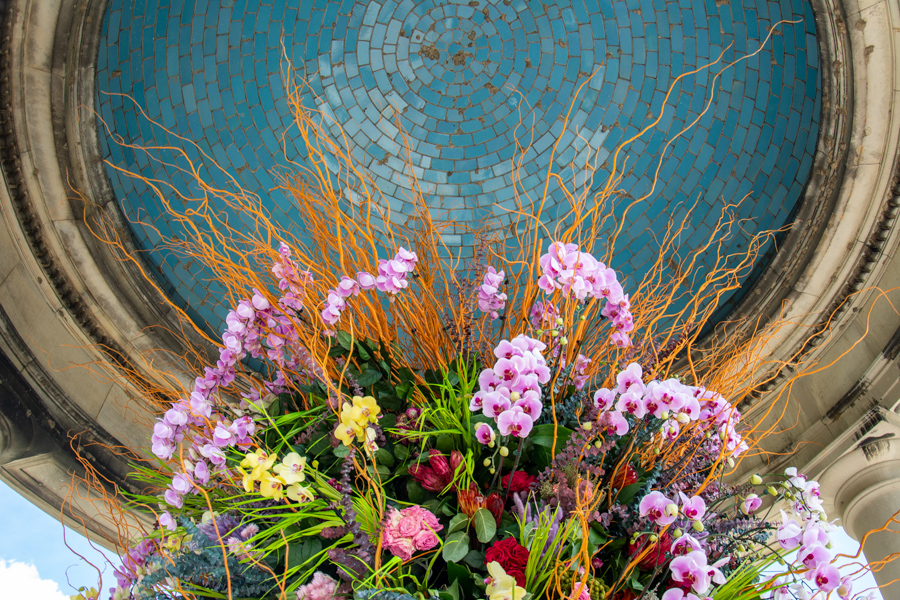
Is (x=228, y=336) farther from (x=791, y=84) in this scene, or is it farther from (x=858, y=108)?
(x=791, y=84)

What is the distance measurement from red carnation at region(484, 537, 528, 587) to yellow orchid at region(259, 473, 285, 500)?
51 centimetres

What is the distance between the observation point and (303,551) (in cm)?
139

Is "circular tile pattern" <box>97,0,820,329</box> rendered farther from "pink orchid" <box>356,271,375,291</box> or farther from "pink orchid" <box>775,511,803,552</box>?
"pink orchid" <box>775,511,803,552</box>

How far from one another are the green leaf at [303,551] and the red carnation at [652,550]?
795mm

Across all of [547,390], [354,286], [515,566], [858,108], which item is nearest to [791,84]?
[858,108]

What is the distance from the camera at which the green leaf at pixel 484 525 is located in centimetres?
126

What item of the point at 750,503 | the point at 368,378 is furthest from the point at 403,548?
the point at 750,503

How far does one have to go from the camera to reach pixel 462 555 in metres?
1.26

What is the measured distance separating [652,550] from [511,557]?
39cm

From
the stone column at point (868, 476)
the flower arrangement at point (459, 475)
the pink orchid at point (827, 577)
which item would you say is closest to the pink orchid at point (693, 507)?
the flower arrangement at point (459, 475)

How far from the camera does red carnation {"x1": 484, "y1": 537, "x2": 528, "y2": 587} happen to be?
118 centimetres

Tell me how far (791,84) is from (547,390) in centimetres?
301

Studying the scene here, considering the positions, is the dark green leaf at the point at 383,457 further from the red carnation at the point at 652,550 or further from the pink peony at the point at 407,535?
the red carnation at the point at 652,550

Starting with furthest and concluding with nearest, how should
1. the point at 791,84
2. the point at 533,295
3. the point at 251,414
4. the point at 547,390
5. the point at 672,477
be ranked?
the point at 791,84
the point at 533,295
the point at 251,414
the point at 547,390
the point at 672,477
